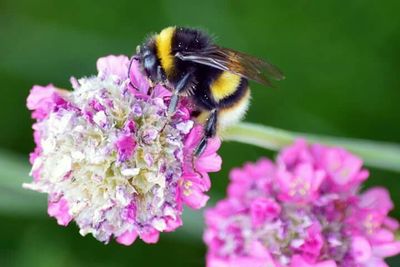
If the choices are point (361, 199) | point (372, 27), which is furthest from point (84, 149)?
point (372, 27)

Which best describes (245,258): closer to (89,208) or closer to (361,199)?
(361,199)

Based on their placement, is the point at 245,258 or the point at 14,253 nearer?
the point at 245,258

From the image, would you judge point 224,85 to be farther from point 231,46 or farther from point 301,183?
point 231,46

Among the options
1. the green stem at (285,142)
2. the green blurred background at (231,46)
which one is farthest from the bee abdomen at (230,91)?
the green blurred background at (231,46)

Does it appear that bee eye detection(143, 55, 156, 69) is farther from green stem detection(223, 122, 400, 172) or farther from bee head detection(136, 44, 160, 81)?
green stem detection(223, 122, 400, 172)

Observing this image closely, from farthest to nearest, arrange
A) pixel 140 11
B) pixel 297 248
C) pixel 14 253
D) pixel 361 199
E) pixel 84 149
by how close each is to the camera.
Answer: pixel 140 11, pixel 14 253, pixel 361 199, pixel 297 248, pixel 84 149

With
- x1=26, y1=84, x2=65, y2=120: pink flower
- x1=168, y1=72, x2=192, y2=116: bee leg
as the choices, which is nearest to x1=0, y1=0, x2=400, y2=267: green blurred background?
x1=26, y1=84, x2=65, y2=120: pink flower

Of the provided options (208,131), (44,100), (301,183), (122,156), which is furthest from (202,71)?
(301,183)
